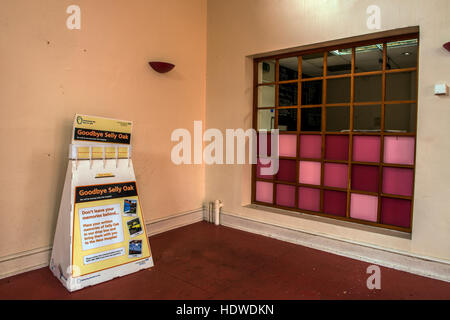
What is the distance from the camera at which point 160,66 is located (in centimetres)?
361

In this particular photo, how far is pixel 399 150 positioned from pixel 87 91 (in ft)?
10.6

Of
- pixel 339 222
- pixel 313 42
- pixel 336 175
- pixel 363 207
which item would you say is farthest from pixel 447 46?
pixel 339 222

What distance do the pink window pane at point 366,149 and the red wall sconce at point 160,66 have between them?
2303 millimetres

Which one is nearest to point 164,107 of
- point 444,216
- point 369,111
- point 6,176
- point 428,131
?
point 6,176

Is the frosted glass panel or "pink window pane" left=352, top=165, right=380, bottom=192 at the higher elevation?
the frosted glass panel

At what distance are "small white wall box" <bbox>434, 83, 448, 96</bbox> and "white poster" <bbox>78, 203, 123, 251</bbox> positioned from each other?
302cm

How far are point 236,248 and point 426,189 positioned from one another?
199 cm

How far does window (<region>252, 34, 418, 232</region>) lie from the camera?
3111 mm

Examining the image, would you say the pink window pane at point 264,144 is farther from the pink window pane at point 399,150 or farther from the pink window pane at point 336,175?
the pink window pane at point 399,150

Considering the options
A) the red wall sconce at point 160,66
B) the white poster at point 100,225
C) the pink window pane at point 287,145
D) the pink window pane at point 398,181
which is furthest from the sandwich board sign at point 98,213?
the pink window pane at point 398,181

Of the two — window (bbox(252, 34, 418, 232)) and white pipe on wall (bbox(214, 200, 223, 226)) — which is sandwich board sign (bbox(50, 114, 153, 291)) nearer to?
white pipe on wall (bbox(214, 200, 223, 226))

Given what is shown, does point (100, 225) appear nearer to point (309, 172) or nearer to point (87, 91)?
point (87, 91)

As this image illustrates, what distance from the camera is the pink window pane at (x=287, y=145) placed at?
3.84 metres

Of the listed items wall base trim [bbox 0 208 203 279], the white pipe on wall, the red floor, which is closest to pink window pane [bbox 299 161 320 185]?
the red floor
